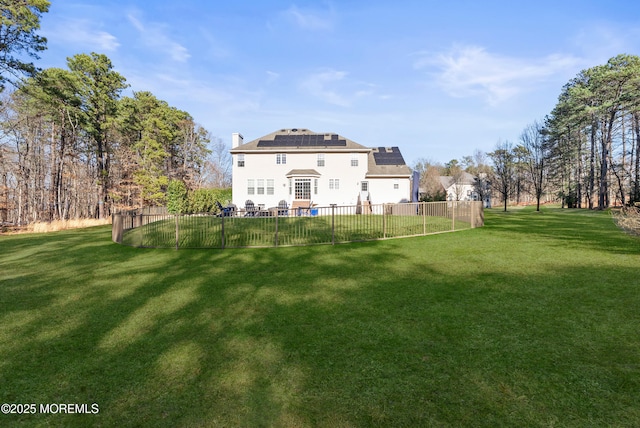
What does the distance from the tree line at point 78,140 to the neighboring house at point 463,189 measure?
43.1 meters

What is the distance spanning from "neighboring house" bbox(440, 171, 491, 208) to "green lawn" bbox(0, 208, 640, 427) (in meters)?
47.8

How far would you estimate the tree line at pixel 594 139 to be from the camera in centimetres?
2797

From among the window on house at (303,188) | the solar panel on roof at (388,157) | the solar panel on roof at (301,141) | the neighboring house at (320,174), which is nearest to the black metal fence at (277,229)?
the window on house at (303,188)

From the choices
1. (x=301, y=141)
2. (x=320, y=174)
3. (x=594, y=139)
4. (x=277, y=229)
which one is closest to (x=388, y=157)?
(x=320, y=174)

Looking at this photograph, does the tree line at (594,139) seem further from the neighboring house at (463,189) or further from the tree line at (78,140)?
the tree line at (78,140)

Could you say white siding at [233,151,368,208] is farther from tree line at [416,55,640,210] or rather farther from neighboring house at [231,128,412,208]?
tree line at [416,55,640,210]

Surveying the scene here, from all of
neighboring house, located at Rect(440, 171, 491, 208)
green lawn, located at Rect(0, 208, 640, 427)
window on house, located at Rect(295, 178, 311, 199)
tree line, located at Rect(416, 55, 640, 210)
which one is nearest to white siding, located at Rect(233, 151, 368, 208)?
window on house, located at Rect(295, 178, 311, 199)

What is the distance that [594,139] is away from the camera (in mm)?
33531

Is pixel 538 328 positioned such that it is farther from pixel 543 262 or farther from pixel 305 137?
pixel 305 137

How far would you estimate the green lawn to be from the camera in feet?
8.54

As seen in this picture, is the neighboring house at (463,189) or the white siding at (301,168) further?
the neighboring house at (463,189)

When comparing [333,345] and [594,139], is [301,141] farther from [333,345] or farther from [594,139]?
[594,139]

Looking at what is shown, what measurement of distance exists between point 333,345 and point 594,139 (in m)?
44.3

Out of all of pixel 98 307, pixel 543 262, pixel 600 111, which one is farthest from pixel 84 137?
pixel 600 111
